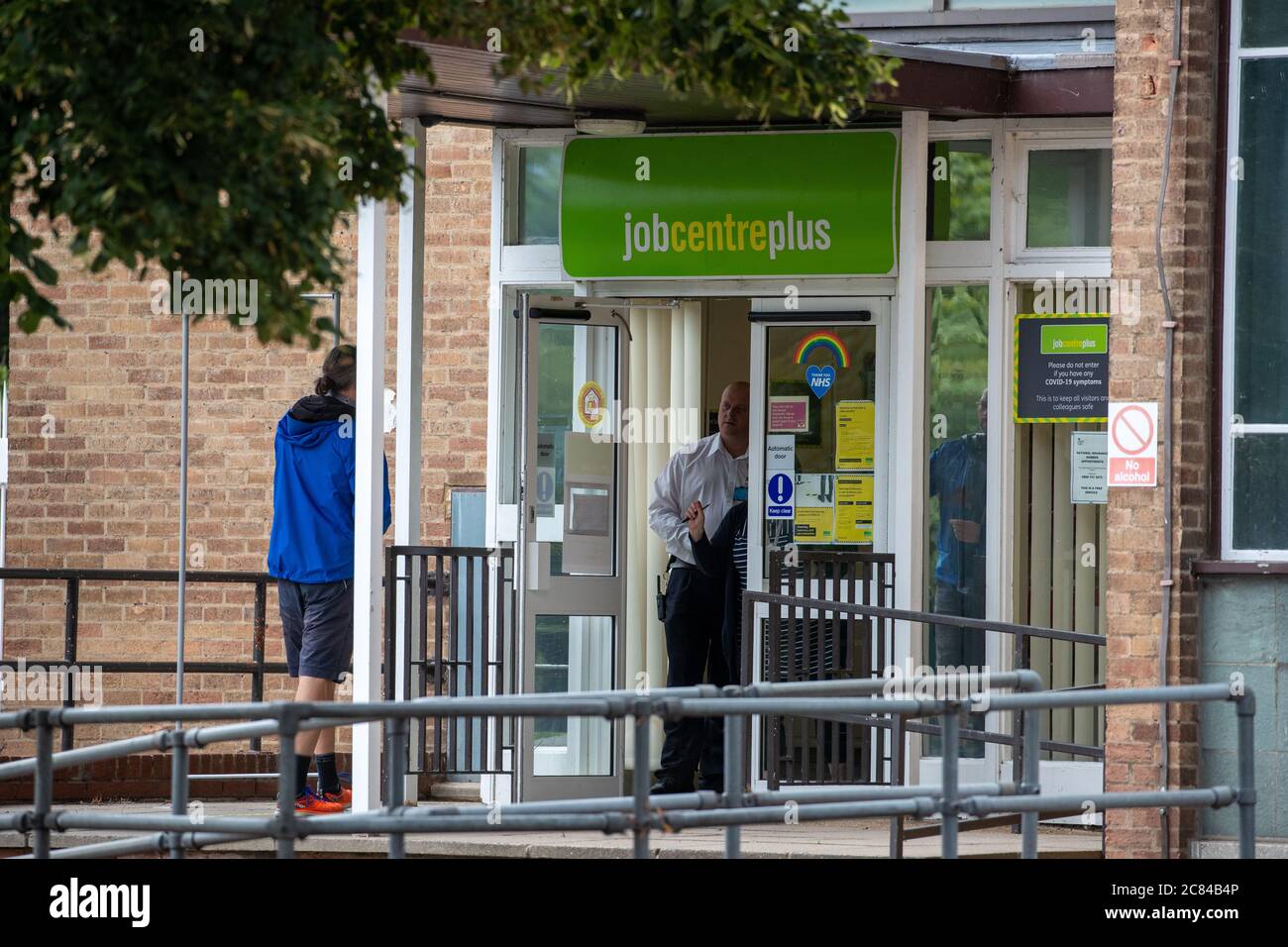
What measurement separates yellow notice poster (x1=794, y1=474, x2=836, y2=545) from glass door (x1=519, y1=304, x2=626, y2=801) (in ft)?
2.91

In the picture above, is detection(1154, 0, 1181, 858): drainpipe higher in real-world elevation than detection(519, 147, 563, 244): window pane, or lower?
lower

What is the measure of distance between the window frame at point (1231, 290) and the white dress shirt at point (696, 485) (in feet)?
10.00

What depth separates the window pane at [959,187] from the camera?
9.80 m

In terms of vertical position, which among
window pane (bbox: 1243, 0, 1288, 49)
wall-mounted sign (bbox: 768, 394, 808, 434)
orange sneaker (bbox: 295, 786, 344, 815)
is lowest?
orange sneaker (bbox: 295, 786, 344, 815)

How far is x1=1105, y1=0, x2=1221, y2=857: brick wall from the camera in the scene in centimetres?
766

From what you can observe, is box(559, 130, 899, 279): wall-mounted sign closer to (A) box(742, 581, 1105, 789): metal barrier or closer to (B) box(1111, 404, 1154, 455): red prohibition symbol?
(A) box(742, 581, 1105, 789): metal barrier

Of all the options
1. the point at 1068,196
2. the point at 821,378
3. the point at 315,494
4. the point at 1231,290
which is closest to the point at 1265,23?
the point at 1231,290

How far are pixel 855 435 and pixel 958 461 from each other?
0.51 m

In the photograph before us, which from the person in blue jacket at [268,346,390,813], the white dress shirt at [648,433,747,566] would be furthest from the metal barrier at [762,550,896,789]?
the person in blue jacket at [268,346,390,813]

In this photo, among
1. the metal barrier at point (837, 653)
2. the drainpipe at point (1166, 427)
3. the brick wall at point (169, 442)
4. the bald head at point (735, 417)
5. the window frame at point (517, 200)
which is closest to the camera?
the drainpipe at point (1166, 427)

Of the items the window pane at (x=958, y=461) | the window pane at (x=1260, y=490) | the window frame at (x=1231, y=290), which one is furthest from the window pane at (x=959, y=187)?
the window pane at (x=1260, y=490)

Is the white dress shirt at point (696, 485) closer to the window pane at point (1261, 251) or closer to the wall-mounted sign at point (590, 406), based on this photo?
the wall-mounted sign at point (590, 406)

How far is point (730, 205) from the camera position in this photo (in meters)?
9.82
